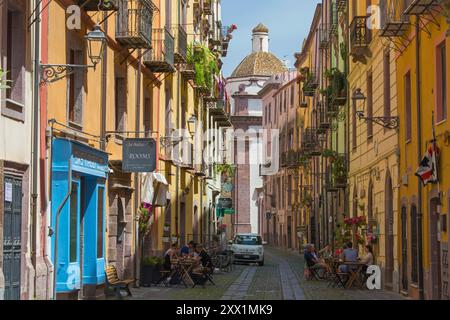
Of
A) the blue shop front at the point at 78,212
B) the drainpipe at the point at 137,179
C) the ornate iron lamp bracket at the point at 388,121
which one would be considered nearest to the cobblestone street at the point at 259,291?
the drainpipe at the point at 137,179

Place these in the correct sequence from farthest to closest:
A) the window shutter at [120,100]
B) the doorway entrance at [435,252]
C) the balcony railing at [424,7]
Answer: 1. the window shutter at [120,100]
2. the doorway entrance at [435,252]
3. the balcony railing at [424,7]

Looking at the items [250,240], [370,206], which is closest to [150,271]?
[370,206]

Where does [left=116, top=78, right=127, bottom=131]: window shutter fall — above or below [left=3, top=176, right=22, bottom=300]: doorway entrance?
above

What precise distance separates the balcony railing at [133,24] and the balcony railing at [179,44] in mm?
7363

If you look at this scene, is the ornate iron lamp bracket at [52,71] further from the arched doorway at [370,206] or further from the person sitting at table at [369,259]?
the arched doorway at [370,206]

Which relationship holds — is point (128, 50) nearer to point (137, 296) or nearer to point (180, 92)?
point (137, 296)

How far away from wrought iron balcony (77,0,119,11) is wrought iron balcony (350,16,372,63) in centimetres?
1069

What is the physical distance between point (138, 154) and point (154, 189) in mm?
5218

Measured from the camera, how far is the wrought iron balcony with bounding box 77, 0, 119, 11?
20531 mm

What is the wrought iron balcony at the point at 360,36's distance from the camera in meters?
29.8

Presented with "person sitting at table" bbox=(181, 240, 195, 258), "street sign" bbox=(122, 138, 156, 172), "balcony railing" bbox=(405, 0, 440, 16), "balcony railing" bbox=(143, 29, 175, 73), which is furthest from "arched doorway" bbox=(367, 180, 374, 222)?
"balcony railing" bbox=(405, 0, 440, 16)

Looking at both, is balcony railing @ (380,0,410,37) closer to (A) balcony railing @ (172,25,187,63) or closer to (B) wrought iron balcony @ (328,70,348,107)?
(A) balcony railing @ (172,25,187,63)
